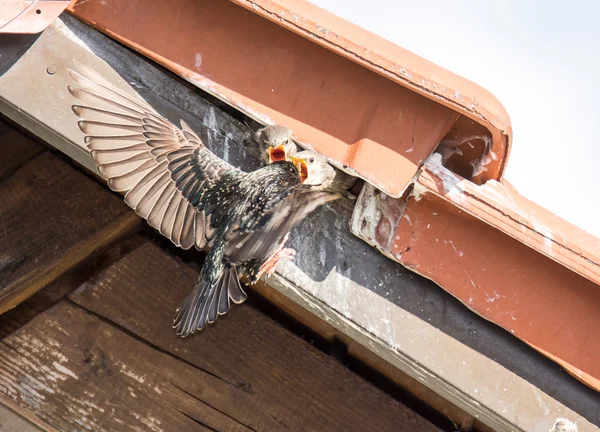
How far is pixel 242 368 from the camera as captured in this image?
2.35 meters

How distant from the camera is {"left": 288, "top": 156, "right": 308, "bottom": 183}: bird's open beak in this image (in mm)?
2453

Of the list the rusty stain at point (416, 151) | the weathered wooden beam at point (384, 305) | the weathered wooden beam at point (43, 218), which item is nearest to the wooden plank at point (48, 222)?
the weathered wooden beam at point (43, 218)

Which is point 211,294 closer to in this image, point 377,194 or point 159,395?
point 159,395

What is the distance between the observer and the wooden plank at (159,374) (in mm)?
2291

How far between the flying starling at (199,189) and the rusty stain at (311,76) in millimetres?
152

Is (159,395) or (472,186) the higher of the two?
(472,186)

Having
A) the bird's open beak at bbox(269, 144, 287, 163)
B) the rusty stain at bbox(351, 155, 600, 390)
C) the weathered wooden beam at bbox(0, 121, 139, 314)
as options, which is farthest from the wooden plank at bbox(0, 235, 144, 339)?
the rusty stain at bbox(351, 155, 600, 390)

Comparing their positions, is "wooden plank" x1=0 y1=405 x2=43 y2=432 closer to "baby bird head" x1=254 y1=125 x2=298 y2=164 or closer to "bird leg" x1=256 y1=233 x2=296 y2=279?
"bird leg" x1=256 y1=233 x2=296 y2=279

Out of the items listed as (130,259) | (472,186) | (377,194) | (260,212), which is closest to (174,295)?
(130,259)

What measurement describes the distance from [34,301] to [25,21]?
2.56 ft

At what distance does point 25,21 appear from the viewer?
195cm

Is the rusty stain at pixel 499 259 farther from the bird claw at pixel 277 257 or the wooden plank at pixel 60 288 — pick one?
the wooden plank at pixel 60 288

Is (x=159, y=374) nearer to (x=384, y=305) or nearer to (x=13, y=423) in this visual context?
(x=13, y=423)

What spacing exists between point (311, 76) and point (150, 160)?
64 cm
